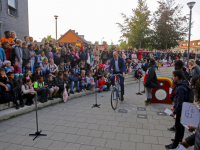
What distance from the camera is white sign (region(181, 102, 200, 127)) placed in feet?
8.32

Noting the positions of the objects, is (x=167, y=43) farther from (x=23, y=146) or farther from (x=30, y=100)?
(x=23, y=146)

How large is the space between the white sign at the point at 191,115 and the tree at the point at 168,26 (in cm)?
2313

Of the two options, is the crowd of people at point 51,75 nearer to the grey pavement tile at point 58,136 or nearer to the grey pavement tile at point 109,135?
the grey pavement tile at point 109,135

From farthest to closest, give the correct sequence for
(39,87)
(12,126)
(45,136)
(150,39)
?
(150,39) < (39,87) < (12,126) < (45,136)

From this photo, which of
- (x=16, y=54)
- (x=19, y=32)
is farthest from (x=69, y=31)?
(x=16, y=54)

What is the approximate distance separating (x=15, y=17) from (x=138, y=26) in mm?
14490

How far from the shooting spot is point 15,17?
41.9 feet

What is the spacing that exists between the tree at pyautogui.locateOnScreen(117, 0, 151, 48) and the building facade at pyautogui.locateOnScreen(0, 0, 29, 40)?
41.9 ft

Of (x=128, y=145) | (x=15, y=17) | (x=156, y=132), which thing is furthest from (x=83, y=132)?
(x=15, y=17)

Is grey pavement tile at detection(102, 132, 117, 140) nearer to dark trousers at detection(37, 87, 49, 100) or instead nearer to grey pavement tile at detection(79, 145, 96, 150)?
grey pavement tile at detection(79, 145, 96, 150)

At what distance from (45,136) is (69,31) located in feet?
191

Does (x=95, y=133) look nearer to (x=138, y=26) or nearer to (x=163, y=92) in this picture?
(x=163, y=92)

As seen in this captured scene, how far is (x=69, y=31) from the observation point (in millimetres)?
59000

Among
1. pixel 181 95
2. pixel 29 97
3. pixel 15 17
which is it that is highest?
pixel 15 17
